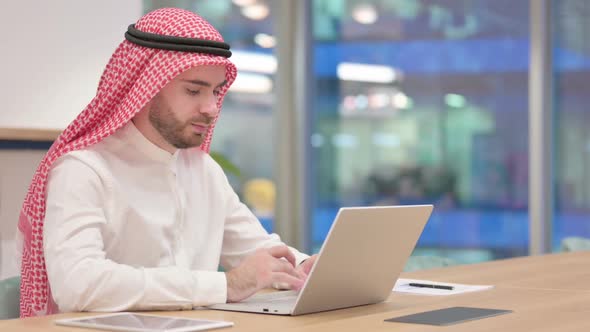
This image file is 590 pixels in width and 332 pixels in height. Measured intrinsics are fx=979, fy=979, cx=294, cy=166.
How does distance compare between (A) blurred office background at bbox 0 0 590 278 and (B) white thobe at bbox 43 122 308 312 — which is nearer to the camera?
(B) white thobe at bbox 43 122 308 312

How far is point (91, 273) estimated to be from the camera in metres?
1.99

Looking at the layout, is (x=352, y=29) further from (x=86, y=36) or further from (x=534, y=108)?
(x=86, y=36)

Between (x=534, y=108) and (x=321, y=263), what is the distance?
204 inches

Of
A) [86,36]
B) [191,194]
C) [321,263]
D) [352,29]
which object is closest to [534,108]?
[352,29]

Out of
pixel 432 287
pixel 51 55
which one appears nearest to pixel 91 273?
pixel 432 287

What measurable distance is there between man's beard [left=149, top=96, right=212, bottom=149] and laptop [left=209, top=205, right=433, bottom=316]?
418 mm

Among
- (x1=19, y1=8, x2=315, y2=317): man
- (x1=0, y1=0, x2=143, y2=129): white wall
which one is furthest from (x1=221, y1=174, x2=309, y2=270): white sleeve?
(x1=0, y1=0, x2=143, y2=129): white wall

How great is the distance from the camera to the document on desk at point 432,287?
2.40 meters

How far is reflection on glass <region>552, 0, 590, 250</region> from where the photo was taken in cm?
681

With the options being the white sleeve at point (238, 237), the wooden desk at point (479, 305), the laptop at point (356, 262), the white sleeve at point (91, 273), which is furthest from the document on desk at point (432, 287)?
the white sleeve at point (91, 273)

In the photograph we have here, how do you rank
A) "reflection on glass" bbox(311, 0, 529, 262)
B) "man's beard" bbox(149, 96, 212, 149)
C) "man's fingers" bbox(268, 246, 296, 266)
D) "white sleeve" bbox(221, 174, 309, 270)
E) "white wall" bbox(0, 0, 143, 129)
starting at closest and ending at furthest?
"man's fingers" bbox(268, 246, 296, 266) → "man's beard" bbox(149, 96, 212, 149) → "white sleeve" bbox(221, 174, 309, 270) → "white wall" bbox(0, 0, 143, 129) → "reflection on glass" bbox(311, 0, 529, 262)

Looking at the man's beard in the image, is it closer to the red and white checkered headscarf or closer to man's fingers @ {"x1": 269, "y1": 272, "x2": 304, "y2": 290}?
the red and white checkered headscarf

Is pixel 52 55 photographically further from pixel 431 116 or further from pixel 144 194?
pixel 431 116

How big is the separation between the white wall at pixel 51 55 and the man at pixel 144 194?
1669 mm
